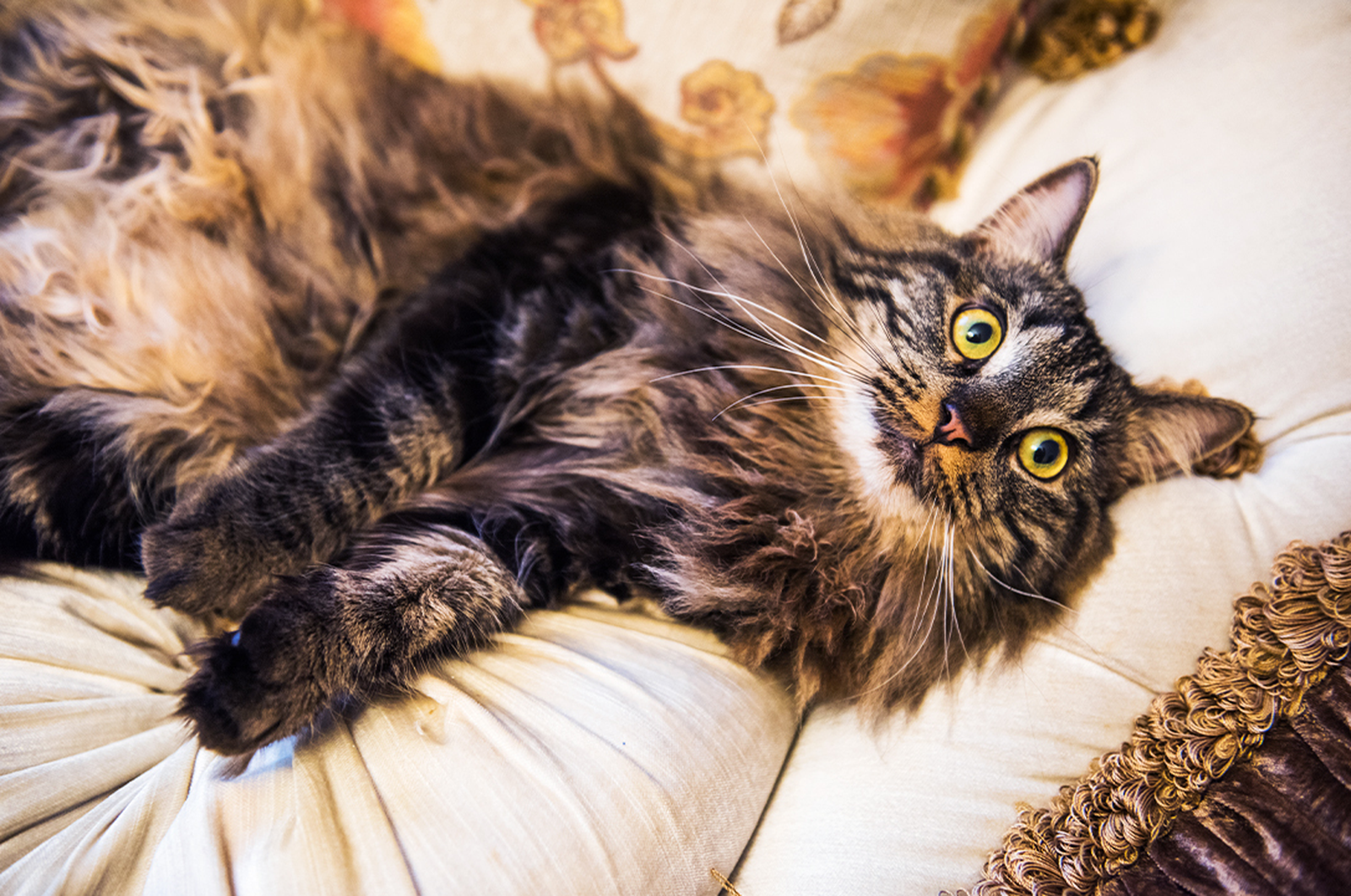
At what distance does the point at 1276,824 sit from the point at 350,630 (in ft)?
3.61

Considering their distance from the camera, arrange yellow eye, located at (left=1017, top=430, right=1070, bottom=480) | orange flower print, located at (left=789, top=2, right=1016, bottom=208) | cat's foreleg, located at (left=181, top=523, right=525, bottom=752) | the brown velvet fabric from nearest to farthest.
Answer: the brown velvet fabric → cat's foreleg, located at (left=181, top=523, right=525, bottom=752) → yellow eye, located at (left=1017, top=430, right=1070, bottom=480) → orange flower print, located at (left=789, top=2, right=1016, bottom=208)

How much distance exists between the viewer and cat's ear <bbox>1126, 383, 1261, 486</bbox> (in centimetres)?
102

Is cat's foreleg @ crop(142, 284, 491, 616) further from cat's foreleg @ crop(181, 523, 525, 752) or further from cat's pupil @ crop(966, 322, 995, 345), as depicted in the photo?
cat's pupil @ crop(966, 322, 995, 345)

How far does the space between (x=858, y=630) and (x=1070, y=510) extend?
0.37 metres

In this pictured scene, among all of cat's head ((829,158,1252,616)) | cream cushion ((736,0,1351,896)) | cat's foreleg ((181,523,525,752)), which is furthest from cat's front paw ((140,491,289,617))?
cat's head ((829,158,1252,616))

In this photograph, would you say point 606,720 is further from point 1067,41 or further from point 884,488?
point 1067,41

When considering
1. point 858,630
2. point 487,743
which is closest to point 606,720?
point 487,743

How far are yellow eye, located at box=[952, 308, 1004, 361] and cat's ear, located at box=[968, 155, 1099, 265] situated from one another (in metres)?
0.18

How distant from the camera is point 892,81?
1.45m

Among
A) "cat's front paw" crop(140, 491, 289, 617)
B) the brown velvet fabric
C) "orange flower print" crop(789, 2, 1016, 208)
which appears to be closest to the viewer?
the brown velvet fabric

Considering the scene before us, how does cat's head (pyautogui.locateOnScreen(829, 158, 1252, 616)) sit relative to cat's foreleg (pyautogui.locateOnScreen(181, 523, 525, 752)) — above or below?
above

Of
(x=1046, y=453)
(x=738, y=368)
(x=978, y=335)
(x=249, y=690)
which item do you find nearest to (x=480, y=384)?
(x=738, y=368)

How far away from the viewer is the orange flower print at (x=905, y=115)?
4.74ft

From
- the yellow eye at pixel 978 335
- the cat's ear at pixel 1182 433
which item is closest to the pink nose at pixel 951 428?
the yellow eye at pixel 978 335
